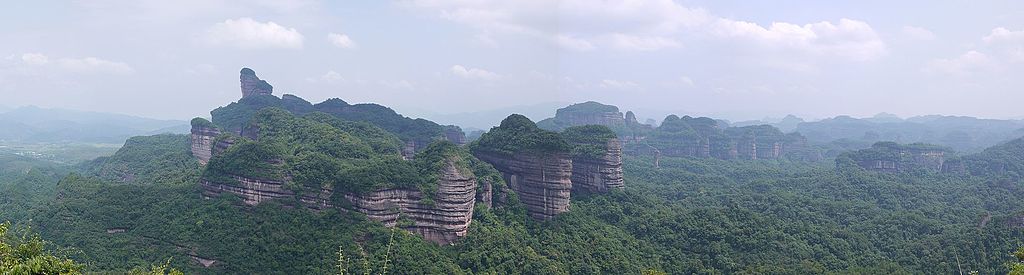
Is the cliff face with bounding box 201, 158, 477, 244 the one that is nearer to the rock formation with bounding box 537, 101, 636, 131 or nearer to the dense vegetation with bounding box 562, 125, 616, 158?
the dense vegetation with bounding box 562, 125, 616, 158

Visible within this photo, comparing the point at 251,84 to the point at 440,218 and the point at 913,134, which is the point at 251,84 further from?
the point at 913,134

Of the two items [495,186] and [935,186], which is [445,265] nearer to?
[495,186]

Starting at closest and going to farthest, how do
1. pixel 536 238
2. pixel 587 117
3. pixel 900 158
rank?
pixel 536 238 → pixel 900 158 → pixel 587 117

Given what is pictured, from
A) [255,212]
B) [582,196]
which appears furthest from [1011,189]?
[255,212]

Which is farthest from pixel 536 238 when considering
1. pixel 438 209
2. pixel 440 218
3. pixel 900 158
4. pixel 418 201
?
pixel 900 158

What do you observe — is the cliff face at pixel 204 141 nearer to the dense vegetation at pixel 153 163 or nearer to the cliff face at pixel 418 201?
the dense vegetation at pixel 153 163

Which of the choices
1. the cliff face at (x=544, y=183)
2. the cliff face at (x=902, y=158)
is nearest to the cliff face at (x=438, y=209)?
the cliff face at (x=544, y=183)
